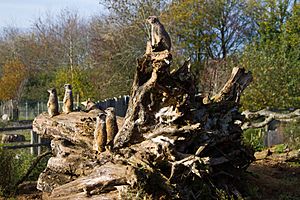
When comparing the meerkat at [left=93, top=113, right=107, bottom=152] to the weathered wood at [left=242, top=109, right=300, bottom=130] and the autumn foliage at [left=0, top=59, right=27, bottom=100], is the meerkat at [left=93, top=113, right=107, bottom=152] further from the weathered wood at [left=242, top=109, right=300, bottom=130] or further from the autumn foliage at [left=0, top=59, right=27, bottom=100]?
the autumn foliage at [left=0, top=59, right=27, bottom=100]

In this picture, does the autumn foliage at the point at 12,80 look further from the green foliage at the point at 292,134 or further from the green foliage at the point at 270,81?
the green foliage at the point at 292,134

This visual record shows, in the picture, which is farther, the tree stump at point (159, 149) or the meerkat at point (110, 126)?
the meerkat at point (110, 126)

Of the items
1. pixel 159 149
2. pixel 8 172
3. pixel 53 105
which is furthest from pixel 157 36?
pixel 8 172

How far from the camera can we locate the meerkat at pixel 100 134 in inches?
298

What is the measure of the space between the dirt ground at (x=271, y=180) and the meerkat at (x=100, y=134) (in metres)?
1.81

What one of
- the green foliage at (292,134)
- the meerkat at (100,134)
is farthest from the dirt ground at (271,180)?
the meerkat at (100,134)

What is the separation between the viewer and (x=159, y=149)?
700cm

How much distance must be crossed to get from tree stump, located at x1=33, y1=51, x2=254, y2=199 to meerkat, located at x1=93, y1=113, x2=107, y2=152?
0.20m

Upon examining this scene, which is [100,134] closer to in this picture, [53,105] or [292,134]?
[53,105]

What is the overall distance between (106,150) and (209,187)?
172 centimetres

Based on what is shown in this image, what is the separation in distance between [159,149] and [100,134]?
1139 mm

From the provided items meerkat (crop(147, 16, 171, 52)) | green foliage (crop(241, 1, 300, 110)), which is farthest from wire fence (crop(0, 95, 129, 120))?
meerkat (crop(147, 16, 171, 52))

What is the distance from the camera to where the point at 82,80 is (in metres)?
28.6

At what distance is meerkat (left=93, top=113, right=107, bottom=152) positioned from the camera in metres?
7.57
